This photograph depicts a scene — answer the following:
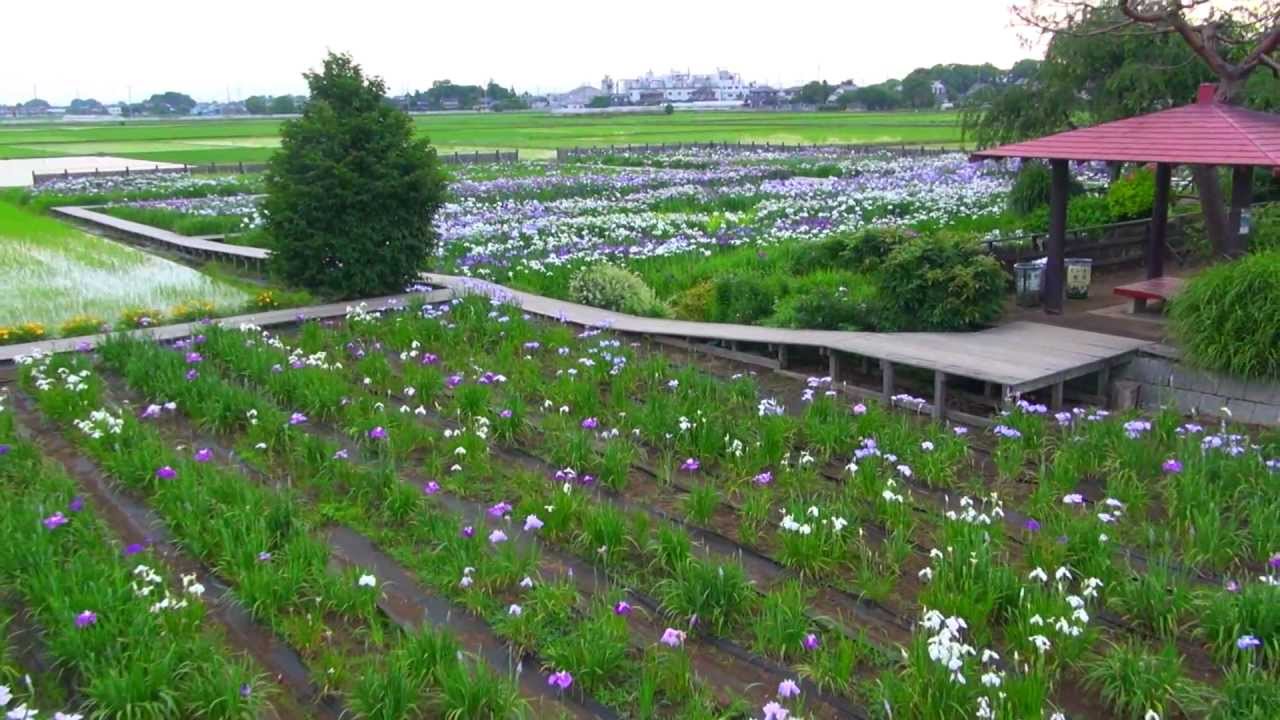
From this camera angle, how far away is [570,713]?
15.0 feet

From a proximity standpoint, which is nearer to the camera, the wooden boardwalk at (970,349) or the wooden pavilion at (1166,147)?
the wooden boardwalk at (970,349)

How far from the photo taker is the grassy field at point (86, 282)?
45.3 ft

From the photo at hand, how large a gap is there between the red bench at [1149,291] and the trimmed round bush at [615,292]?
16.6 feet

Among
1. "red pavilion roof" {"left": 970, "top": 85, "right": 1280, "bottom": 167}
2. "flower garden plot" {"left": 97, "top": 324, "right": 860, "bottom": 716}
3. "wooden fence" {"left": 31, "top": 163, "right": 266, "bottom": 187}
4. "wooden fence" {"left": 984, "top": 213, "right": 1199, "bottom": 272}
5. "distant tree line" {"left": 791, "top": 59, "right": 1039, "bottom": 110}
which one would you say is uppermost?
"distant tree line" {"left": 791, "top": 59, "right": 1039, "bottom": 110}

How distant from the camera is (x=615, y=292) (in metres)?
13.0

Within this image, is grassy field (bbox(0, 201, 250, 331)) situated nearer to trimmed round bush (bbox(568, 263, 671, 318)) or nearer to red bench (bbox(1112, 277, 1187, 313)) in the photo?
trimmed round bush (bbox(568, 263, 671, 318))

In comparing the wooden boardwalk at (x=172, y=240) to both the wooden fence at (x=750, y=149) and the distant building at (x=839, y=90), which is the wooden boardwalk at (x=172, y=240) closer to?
the wooden fence at (x=750, y=149)

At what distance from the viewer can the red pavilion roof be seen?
968cm

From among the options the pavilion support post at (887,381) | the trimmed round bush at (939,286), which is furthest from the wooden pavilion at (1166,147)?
the pavilion support post at (887,381)

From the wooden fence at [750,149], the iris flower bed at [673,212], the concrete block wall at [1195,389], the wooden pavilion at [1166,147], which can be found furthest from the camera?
the wooden fence at [750,149]

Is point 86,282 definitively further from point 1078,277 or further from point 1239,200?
point 1239,200

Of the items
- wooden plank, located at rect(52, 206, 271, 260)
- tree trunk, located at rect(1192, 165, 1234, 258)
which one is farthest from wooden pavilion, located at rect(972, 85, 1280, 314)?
wooden plank, located at rect(52, 206, 271, 260)

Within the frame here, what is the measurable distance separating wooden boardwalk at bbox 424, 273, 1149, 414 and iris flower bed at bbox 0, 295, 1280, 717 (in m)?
0.45

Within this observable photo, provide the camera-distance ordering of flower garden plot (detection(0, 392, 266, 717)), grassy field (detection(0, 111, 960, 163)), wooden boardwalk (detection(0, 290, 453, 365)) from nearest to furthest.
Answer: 1. flower garden plot (detection(0, 392, 266, 717))
2. wooden boardwalk (detection(0, 290, 453, 365))
3. grassy field (detection(0, 111, 960, 163))
